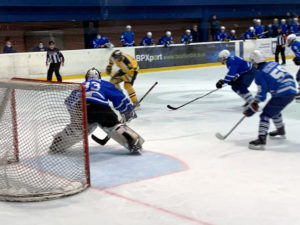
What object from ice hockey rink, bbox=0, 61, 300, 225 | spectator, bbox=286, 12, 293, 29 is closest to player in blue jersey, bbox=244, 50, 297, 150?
ice hockey rink, bbox=0, 61, 300, 225

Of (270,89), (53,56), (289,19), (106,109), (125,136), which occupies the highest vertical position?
(289,19)

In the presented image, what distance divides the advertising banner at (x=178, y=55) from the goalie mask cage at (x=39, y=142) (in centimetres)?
1096

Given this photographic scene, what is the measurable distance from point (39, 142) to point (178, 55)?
40.8ft

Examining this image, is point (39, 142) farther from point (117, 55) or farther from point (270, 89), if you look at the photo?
point (117, 55)

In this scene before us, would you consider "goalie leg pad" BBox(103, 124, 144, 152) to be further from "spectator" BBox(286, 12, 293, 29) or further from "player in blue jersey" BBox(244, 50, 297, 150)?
"spectator" BBox(286, 12, 293, 29)

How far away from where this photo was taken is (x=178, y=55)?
16.8 m

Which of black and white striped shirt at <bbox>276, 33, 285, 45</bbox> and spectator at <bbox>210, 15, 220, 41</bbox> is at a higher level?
spectator at <bbox>210, 15, 220, 41</bbox>

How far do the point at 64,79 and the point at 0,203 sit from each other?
10.2m

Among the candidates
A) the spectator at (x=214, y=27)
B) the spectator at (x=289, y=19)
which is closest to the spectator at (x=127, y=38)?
the spectator at (x=214, y=27)

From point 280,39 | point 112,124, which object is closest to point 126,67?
point 112,124

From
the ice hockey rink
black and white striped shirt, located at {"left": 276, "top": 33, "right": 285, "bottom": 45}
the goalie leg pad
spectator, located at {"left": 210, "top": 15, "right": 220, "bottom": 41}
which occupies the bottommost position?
the ice hockey rink

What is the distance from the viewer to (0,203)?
3.98m

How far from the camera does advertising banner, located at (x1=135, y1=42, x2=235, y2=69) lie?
52.2 feet

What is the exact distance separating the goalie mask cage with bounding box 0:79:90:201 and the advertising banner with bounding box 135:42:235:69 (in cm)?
1096
